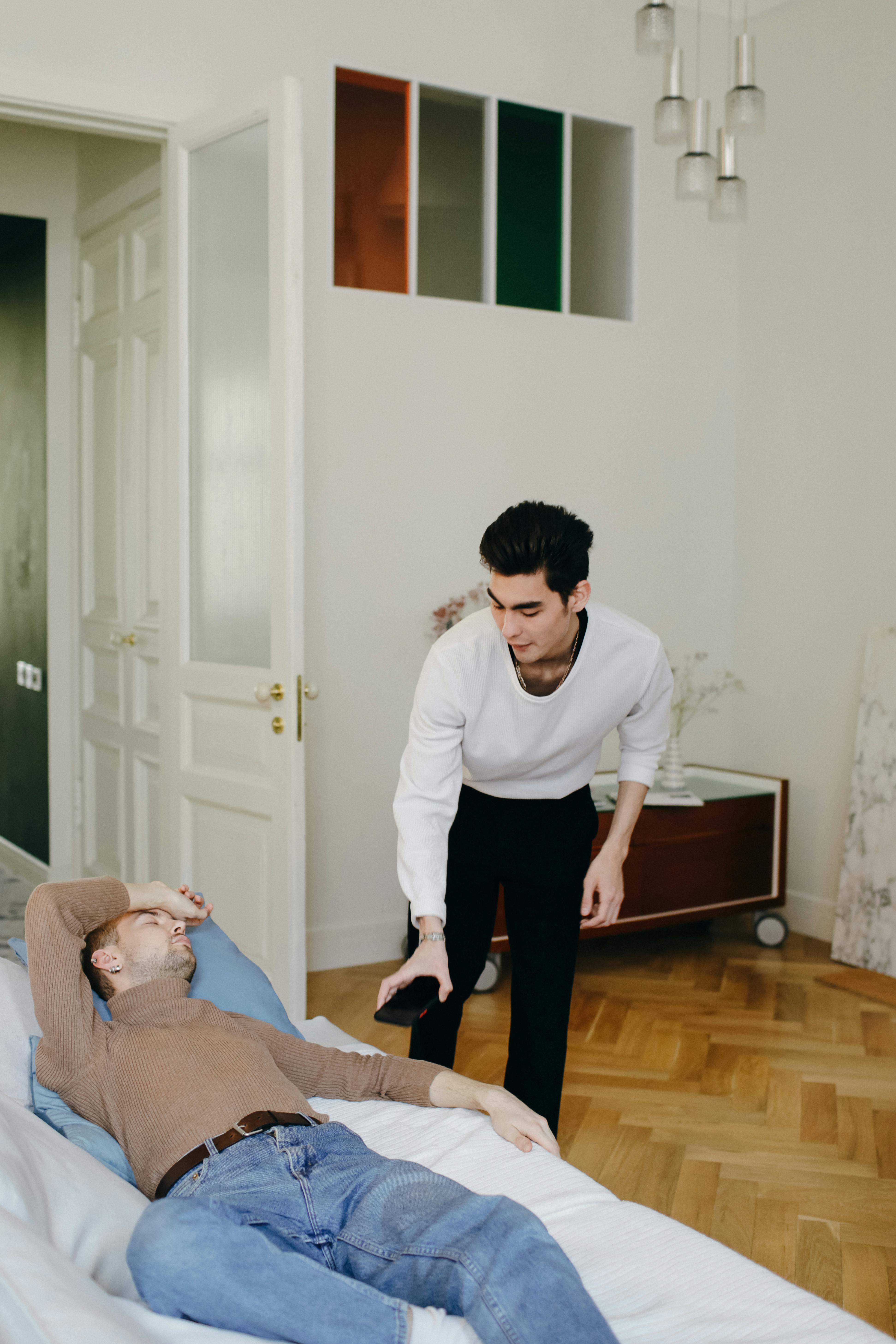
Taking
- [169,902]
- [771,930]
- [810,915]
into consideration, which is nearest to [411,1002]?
[169,902]

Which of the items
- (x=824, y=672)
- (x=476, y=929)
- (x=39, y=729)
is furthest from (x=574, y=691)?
(x=39, y=729)

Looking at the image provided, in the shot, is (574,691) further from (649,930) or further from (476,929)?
(649,930)

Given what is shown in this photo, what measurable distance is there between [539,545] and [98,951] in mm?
927

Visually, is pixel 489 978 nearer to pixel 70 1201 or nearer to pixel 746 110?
pixel 70 1201

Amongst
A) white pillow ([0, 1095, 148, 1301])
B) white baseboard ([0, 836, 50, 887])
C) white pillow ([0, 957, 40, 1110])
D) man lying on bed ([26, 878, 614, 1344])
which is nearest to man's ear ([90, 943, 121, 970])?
man lying on bed ([26, 878, 614, 1344])

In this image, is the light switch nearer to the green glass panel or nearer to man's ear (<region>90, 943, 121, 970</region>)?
the green glass panel

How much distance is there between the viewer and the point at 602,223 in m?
4.36

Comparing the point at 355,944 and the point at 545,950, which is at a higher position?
the point at 545,950

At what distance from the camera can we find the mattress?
109cm

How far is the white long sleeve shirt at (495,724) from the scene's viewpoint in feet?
6.68

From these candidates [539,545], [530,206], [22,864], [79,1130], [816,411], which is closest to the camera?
[79,1130]

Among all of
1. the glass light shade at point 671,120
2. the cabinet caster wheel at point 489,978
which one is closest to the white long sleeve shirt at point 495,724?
the cabinet caster wheel at point 489,978

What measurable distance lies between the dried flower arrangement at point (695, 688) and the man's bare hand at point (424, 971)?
2708 millimetres

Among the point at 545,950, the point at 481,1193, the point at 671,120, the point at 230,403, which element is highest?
the point at 671,120
